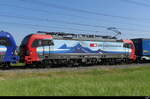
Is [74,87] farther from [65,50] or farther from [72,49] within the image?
[72,49]

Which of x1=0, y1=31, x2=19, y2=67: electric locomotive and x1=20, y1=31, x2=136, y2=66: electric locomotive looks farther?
x1=20, y1=31, x2=136, y2=66: electric locomotive

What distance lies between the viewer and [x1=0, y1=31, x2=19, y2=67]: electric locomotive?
2411 cm

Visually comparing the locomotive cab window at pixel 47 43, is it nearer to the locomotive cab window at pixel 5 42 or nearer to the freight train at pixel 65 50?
the freight train at pixel 65 50

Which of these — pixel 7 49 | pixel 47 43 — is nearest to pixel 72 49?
pixel 47 43

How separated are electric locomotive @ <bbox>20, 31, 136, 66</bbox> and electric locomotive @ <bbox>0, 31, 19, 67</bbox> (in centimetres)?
170

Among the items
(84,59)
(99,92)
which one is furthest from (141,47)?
(99,92)

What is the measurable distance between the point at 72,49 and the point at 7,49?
314 inches

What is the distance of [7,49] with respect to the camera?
80.2ft

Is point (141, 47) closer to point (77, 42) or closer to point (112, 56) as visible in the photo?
point (112, 56)

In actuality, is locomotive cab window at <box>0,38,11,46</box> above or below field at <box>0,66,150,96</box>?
above

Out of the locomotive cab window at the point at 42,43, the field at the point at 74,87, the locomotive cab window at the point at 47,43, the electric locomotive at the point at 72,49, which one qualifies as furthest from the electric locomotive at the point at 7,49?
the field at the point at 74,87

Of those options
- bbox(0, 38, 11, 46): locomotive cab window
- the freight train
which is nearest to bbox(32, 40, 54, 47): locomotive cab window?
the freight train

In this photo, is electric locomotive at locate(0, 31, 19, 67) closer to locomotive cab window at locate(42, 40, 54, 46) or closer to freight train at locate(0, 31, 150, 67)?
freight train at locate(0, 31, 150, 67)

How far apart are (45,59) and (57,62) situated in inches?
75.6
